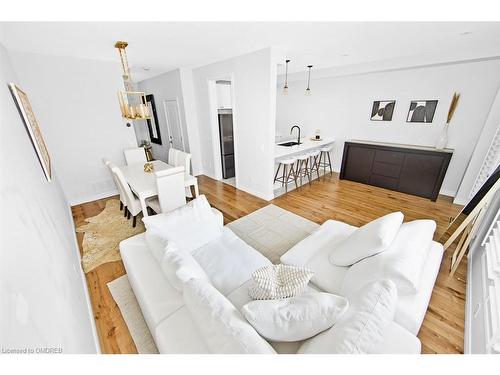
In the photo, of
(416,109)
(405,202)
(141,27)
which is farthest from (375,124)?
(141,27)

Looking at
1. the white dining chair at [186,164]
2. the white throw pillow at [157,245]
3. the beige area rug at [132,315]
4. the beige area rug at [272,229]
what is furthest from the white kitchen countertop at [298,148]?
the beige area rug at [132,315]

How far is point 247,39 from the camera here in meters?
2.55

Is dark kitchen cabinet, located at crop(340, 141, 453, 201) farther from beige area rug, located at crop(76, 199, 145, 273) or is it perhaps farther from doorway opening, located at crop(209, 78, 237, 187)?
beige area rug, located at crop(76, 199, 145, 273)

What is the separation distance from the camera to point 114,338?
1.54 meters

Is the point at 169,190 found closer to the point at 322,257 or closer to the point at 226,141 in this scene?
the point at 322,257

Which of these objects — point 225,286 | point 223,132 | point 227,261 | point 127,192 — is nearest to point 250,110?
point 223,132

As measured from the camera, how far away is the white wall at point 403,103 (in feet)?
10.9

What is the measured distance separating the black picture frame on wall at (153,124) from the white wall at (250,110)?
74.4 inches

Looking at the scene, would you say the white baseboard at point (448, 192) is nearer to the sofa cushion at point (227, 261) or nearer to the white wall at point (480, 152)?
the white wall at point (480, 152)

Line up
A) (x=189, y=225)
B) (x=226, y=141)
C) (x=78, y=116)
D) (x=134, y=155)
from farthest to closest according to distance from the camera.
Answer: (x=226, y=141) < (x=134, y=155) < (x=78, y=116) < (x=189, y=225)

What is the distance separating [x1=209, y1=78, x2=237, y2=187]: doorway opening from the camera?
4358 mm

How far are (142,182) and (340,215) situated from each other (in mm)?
3091

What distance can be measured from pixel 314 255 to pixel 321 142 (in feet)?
12.3

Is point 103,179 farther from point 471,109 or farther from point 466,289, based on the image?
point 471,109
